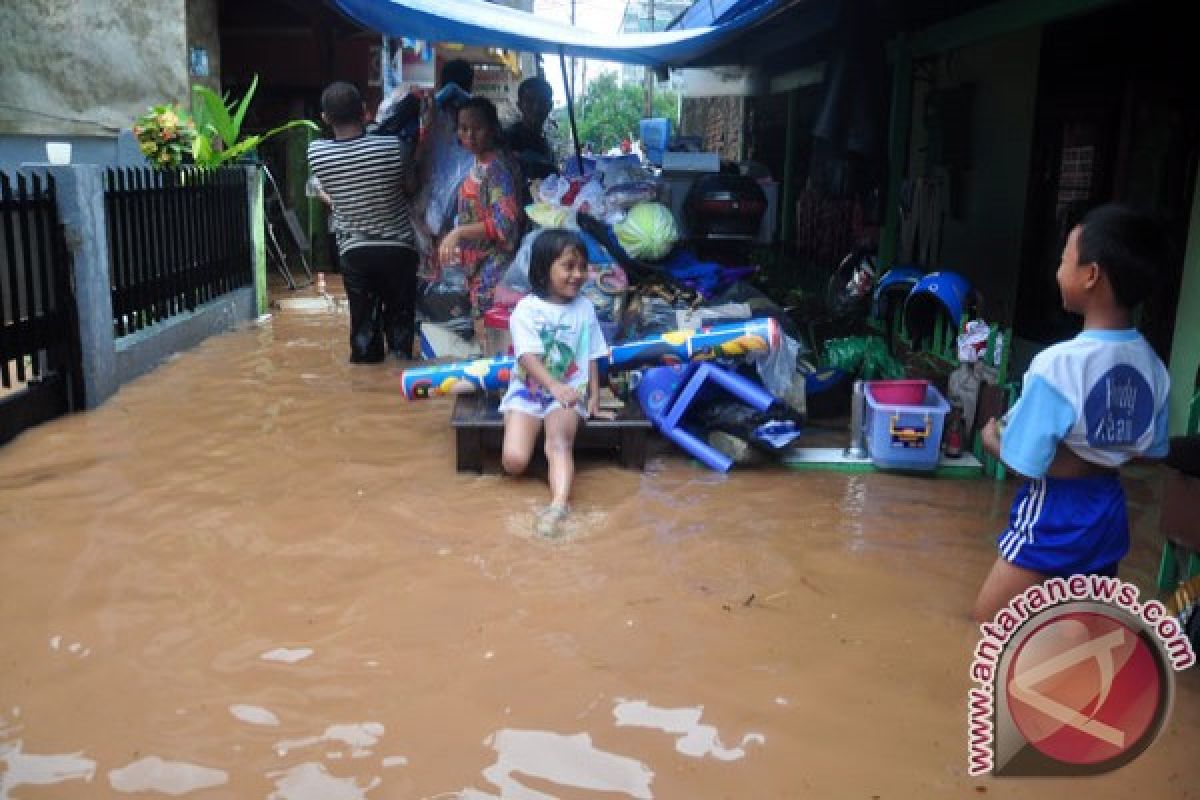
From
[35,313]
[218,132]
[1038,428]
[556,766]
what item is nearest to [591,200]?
[35,313]

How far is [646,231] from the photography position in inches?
257

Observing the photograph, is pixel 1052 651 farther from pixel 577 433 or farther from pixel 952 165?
pixel 952 165

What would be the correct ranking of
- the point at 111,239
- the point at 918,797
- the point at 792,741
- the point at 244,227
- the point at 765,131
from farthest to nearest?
the point at 765,131 → the point at 244,227 → the point at 111,239 → the point at 792,741 → the point at 918,797

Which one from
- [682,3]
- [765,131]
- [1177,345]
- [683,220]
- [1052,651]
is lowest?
[1052,651]

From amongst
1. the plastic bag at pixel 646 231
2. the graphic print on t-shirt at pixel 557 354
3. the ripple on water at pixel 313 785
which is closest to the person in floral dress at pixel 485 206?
the plastic bag at pixel 646 231

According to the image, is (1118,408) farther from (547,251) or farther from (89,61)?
(89,61)

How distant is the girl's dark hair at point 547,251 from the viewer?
4762 millimetres

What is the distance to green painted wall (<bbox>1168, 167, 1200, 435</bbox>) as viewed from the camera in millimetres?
5148

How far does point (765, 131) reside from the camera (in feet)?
52.2

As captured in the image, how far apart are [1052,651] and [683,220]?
6.14 m

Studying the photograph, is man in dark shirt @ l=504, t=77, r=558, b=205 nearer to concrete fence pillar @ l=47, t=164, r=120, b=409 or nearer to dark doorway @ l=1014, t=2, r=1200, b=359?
concrete fence pillar @ l=47, t=164, r=120, b=409

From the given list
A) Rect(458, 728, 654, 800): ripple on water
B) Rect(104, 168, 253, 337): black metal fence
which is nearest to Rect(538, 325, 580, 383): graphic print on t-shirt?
Rect(458, 728, 654, 800): ripple on water

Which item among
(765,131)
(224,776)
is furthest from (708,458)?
(765,131)

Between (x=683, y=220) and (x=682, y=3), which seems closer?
(x=683, y=220)
